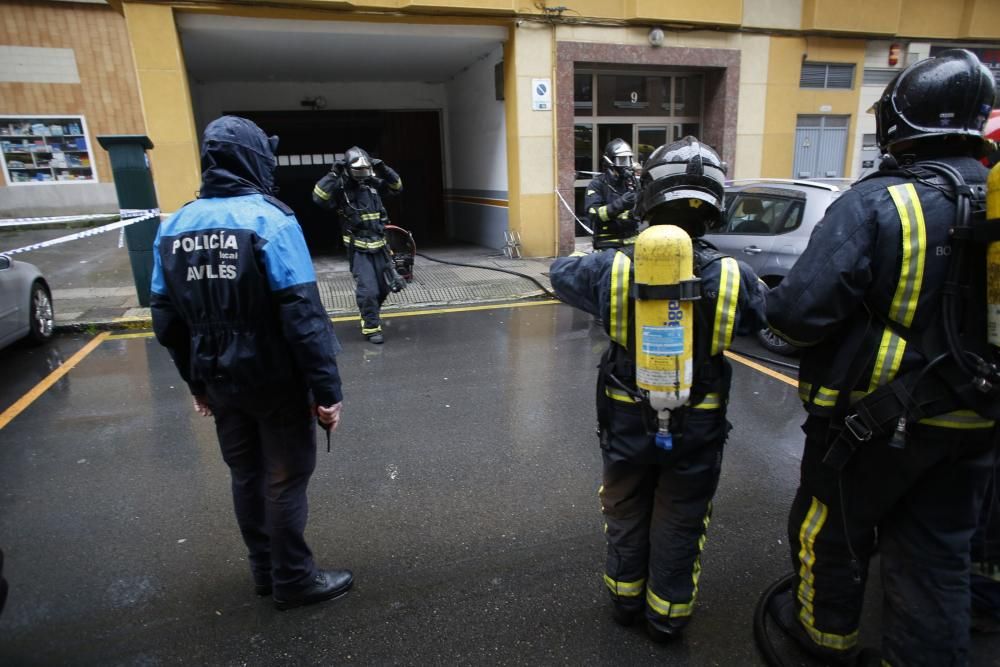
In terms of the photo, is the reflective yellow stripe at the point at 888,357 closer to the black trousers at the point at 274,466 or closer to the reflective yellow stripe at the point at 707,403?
the reflective yellow stripe at the point at 707,403

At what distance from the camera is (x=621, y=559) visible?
2344 mm

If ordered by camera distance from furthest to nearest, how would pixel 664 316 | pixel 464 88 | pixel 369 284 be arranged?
1. pixel 464 88
2. pixel 369 284
3. pixel 664 316

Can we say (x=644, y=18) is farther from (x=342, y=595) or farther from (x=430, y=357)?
(x=342, y=595)

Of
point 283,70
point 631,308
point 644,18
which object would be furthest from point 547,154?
point 631,308

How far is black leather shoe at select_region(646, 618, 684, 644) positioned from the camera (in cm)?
228

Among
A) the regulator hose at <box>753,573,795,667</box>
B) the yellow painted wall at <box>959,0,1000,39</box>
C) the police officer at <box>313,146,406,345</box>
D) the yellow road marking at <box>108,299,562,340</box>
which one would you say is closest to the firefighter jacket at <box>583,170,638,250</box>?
the yellow road marking at <box>108,299,562,340</box>

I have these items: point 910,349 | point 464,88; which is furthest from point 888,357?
point 464,88

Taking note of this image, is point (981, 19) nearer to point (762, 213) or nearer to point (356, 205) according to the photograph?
point (762, 213)

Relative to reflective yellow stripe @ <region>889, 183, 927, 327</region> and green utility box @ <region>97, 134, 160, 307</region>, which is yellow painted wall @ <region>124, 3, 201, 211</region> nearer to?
green utility box @ <region>97, 134, 160, 307</region>

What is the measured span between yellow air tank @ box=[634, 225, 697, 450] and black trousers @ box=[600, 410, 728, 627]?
22 cm

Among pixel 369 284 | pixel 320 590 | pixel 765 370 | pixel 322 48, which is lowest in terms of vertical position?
pixel 765 370

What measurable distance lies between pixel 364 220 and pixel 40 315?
3514 millimetres

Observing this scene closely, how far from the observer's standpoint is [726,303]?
200 centimetres

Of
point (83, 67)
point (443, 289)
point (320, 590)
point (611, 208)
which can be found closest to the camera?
point (320, 590)
